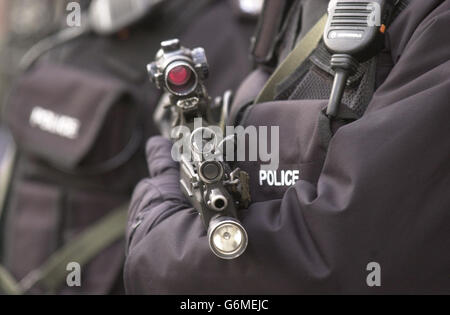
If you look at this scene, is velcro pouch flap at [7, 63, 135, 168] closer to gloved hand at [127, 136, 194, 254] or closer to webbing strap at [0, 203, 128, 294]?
webbing strap at [0, 203, 128, 294]

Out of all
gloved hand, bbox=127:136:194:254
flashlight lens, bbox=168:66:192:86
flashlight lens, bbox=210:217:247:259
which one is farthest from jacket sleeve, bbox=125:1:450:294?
flashlight lens, bbox=168:66:192:86

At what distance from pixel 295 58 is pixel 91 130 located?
3.56ft

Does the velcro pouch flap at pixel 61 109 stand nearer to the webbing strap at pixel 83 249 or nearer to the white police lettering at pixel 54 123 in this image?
the white police lettering at pixel 54 123

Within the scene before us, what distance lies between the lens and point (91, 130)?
2564 mm

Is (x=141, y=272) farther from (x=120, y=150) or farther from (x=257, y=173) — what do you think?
(x=120, y=150)

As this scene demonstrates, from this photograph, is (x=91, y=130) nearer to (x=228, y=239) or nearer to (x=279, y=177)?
(x=279, y=177)

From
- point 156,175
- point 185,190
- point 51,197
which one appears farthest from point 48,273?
point 185,190

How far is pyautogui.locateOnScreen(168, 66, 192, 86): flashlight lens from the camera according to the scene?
4.88ft

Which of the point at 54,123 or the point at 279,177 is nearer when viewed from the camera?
the point at 279,177

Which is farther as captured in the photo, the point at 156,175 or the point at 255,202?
the point at 156,175

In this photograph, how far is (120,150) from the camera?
8.43ft

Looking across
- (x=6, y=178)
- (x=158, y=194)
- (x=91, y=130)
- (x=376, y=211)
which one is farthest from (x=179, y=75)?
(x=6, y=178)

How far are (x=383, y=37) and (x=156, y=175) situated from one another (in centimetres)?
57

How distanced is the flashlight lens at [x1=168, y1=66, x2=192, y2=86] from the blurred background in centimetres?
89
